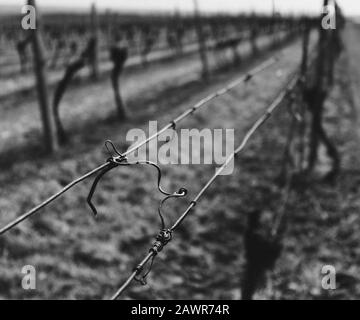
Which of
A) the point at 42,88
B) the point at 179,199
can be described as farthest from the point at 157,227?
the point at 42,88

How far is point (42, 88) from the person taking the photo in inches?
371

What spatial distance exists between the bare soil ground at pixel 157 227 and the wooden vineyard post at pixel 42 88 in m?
0.44

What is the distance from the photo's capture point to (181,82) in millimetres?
19312

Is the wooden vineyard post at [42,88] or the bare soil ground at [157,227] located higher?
the wooden vineyard post at [42,88]

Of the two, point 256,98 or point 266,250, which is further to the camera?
point 256,98


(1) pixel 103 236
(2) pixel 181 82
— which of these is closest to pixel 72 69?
(1) pixel 103 236

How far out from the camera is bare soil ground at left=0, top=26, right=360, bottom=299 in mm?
6227

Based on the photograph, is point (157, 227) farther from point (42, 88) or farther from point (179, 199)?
point (42, 88)

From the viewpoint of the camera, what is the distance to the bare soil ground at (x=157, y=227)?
6.23 meters

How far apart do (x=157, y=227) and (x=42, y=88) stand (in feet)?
13.3

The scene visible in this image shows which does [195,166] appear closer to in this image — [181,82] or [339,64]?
[181,82]

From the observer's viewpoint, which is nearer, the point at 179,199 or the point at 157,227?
the point at 157,227

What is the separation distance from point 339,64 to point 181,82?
428 inches

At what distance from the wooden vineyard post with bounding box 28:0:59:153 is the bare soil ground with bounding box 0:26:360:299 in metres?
0.44
